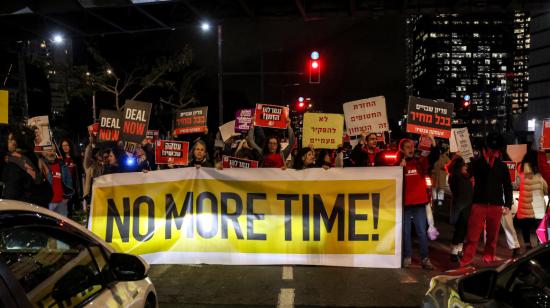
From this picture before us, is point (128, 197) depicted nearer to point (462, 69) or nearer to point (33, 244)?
point (33, 244)

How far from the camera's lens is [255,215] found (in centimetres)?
711

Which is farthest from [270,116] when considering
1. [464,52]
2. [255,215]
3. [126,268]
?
[464,52]

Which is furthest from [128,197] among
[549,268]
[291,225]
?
[549,268]

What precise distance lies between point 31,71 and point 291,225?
78.0 feet

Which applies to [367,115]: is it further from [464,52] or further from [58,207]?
[464,52]

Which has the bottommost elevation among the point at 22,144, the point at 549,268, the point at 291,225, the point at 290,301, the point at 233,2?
the point at 290,301

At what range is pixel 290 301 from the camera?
224 inches

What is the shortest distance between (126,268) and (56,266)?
0.43 m

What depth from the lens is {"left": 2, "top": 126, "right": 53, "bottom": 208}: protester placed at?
20.5 feet

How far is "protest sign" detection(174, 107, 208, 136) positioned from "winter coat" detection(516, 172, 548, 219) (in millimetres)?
8004

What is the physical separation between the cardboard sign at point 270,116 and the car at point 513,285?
9.75m

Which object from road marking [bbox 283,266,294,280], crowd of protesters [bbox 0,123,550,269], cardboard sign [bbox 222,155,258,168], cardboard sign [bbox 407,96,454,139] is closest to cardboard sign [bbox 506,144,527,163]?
crowd of protesters [bbox 0,123,550,269]

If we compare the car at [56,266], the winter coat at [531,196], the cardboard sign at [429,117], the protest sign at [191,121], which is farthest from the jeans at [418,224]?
the protest sign at [191,121]

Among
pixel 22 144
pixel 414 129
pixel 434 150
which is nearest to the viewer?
pixel 22 144
